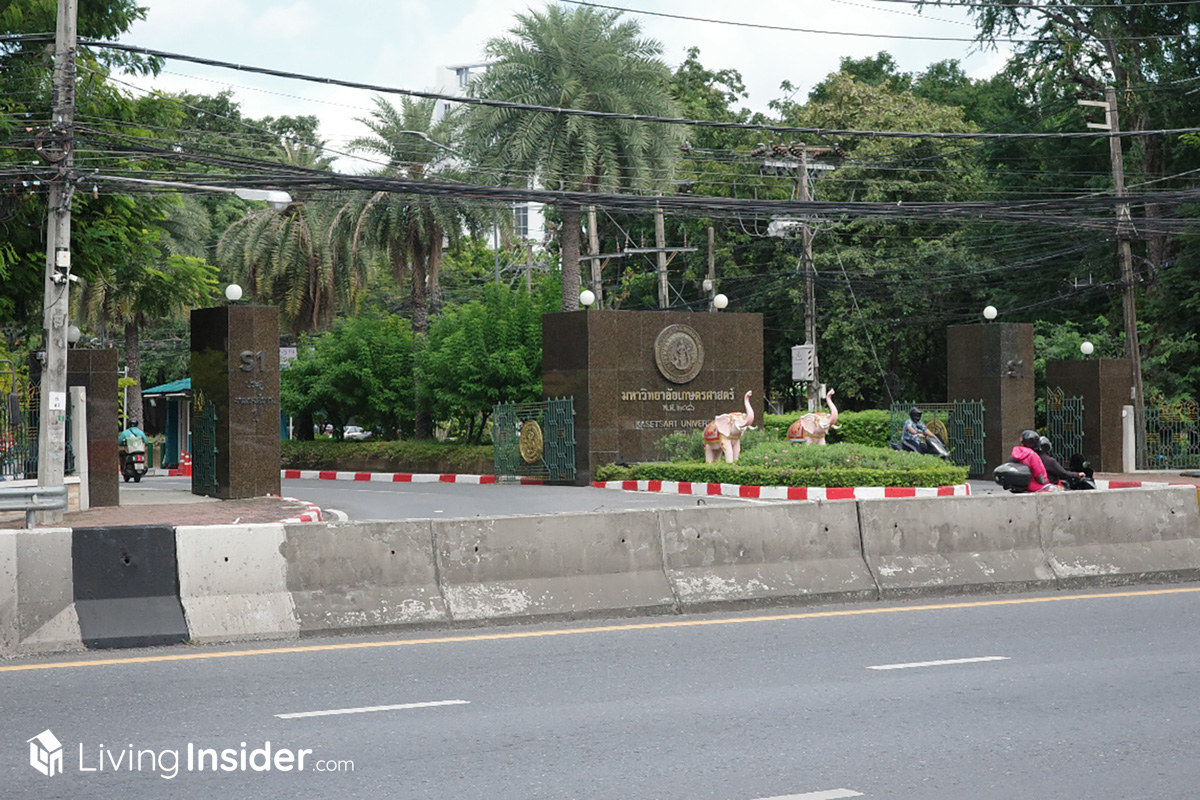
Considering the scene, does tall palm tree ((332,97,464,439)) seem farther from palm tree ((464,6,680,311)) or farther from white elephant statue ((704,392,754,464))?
white elephant statue ((704,392,754,464))

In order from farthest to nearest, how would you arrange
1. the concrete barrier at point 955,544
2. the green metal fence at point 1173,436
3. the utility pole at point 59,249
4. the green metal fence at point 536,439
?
1. the green metal fence at point 1173,436
2. the green metal fence at point 536,439
3. the utility pole at point 59,249
4. the concrete barrier at point 955,544

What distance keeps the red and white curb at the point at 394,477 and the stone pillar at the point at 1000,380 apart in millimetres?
10679

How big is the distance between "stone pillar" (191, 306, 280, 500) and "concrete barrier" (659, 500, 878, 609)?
13.6 metres

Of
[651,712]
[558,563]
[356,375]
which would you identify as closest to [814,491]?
[558,563]

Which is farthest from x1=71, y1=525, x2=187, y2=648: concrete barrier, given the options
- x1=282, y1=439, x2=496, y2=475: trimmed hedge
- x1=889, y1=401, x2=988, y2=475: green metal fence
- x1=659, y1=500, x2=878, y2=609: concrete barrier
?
x1=889, y1=401, x2=988, y2=475: green metal fence

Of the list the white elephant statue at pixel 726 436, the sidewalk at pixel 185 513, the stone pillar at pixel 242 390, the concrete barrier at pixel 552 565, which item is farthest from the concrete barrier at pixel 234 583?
the white elephant statue at pixel 726 436

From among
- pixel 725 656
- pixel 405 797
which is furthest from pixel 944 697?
pixel 405 797

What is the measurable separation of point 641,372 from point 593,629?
764 inches

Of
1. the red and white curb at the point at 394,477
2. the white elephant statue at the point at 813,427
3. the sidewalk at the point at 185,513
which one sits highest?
the white elephant statue at the point at 813,427

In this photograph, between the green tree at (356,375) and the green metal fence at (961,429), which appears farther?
the green tree at (356,375)

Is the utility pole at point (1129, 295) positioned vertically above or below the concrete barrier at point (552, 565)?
above

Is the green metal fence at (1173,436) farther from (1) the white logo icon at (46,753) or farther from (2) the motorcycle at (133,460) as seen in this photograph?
(1) the white logo icon at (46,753)

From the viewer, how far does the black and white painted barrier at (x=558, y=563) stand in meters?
9.81

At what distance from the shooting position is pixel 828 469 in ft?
79.1
